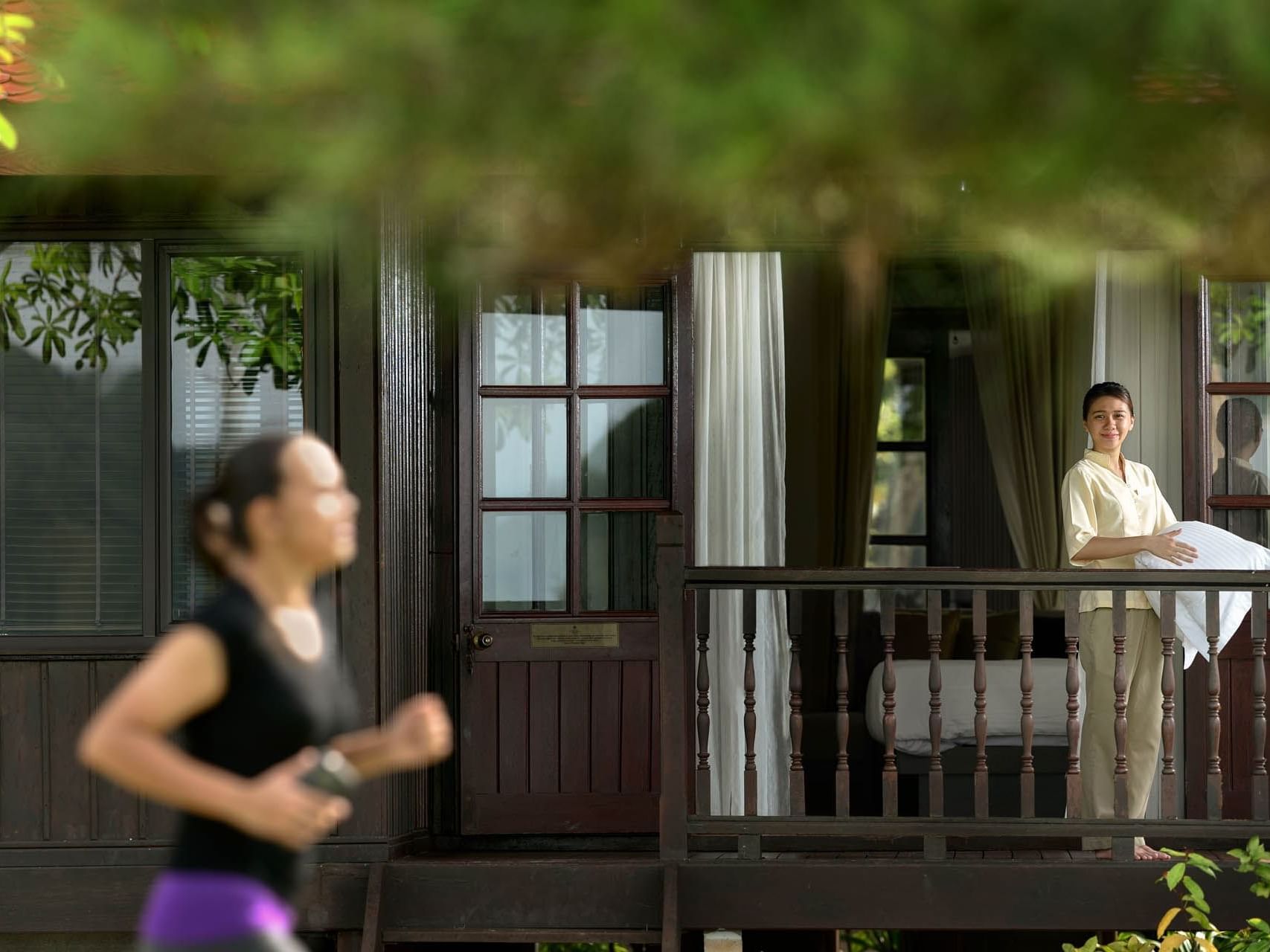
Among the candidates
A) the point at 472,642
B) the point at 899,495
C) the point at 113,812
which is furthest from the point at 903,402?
the point at 113,812

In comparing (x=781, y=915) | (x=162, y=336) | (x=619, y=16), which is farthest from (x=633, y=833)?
(x=619, y=16)

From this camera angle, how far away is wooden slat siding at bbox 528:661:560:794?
21.0ft

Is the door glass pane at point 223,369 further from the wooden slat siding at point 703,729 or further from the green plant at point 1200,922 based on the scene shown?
the green plant at point 1200,922

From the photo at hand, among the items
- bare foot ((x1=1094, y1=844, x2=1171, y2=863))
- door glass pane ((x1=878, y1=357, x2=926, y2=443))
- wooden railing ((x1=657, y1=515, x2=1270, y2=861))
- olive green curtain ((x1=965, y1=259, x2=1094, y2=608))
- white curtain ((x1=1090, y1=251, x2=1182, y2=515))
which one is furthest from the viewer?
door glass pane ((x1=878, y1=357, x2=926, y2=443))

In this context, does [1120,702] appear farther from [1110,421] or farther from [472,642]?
[472,642]

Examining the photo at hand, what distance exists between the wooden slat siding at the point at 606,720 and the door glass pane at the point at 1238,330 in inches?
112

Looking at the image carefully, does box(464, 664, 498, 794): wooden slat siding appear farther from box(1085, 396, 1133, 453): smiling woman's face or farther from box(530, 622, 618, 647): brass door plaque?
box(1085, 396, 1133, 453): smiling woman's face

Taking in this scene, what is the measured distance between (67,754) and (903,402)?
709 cm

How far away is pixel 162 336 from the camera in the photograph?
5.94m

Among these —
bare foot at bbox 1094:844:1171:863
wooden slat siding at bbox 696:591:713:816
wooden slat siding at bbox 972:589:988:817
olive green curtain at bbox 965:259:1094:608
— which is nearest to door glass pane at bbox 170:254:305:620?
wooden slat siding at bbox 696:591:713:816

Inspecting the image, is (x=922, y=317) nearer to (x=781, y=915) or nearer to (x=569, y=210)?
(x=781, y=915)

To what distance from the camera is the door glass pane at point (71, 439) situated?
19.5 feet

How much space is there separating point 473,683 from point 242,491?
403 cm

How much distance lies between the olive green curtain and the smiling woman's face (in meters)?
3.25
